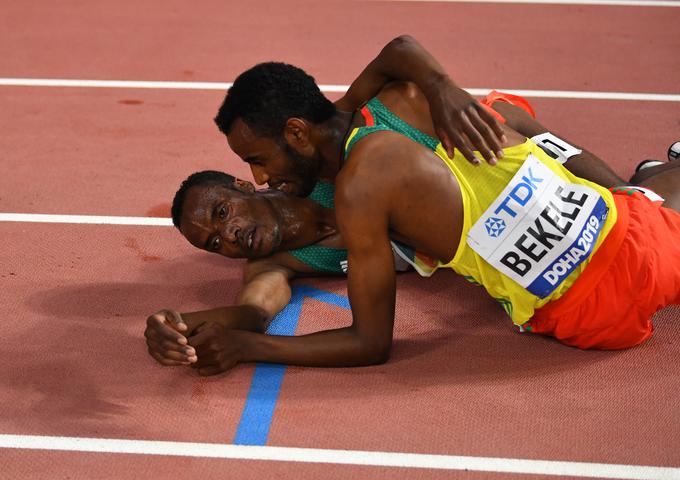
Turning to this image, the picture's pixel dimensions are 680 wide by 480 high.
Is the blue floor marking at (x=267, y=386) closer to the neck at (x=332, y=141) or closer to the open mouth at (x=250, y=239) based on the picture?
the open mouth at (x=250, y=239)

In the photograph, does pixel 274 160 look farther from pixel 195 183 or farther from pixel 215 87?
pixel 215 87

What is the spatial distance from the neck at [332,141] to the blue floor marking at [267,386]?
69 cm

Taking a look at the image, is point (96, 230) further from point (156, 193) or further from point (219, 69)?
point (219, 69)

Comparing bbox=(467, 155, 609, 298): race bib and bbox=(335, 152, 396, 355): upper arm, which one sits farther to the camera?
bbox=(467, 155, 609, 298): race bib

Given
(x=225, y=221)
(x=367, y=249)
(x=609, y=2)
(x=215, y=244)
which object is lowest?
(x=215, y=244)

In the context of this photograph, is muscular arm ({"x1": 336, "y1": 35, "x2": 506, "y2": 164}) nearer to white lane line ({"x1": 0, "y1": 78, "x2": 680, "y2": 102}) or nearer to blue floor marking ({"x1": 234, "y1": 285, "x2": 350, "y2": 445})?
blue floor marking ({"x1": 234, "y1": 285, "x2": 350, "y2": 445})

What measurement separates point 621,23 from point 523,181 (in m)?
4.10

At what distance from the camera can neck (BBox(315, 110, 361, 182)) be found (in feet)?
11.2

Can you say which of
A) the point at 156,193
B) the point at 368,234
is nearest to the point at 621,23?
the point at 156,193

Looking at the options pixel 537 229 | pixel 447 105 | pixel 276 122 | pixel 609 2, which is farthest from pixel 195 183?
pixel 609 2

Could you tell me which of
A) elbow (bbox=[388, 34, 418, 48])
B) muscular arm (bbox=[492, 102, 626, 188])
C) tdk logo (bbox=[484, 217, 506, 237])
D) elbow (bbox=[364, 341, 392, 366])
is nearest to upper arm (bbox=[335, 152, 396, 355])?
elbow (bbox=[364, 341, 392, 366])

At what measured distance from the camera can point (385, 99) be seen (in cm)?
367

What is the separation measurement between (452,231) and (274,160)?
0.66 meters

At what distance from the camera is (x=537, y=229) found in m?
3.30
